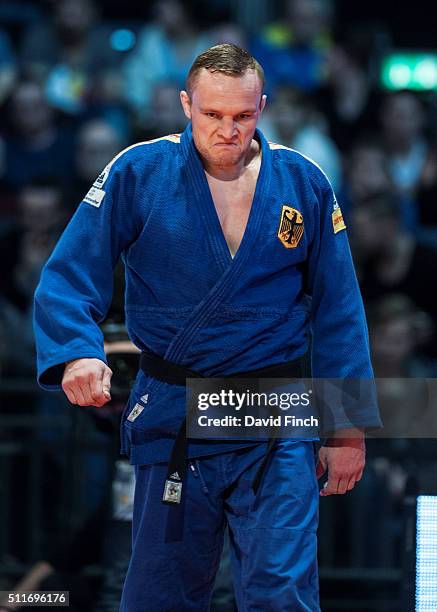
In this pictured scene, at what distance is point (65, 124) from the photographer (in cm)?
898

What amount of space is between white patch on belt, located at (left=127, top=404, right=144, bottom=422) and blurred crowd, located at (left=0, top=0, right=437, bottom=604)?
3335 millimetres

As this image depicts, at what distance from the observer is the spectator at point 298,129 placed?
8.88 m

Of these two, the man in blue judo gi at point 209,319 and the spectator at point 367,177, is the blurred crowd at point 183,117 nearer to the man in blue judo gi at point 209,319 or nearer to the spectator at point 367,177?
the spectator at point 367,177

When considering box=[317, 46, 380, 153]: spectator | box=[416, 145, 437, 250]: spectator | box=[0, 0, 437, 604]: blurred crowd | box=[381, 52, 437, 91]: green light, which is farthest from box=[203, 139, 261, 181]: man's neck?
box=[381, 52, 437, 91]: green light

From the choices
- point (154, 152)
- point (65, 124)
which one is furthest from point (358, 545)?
point (65, 124)

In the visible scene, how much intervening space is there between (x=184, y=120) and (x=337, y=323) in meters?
5.34

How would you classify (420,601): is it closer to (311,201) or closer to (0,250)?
(311,201)

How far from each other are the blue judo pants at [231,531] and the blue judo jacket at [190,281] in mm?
129

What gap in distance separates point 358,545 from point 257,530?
115 inches

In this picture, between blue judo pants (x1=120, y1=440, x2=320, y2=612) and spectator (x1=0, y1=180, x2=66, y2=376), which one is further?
spectator (x1=0, y1=180, x2=66, y2=376)

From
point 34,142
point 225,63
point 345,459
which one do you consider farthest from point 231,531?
point 34,142

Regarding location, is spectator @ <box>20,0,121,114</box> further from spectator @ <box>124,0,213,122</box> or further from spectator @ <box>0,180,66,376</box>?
spectator @ <box>0,180,66,376</box>

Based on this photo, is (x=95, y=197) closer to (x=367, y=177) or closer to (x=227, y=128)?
(x=227, y=128)

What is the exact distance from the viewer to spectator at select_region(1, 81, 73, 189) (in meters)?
8.76
